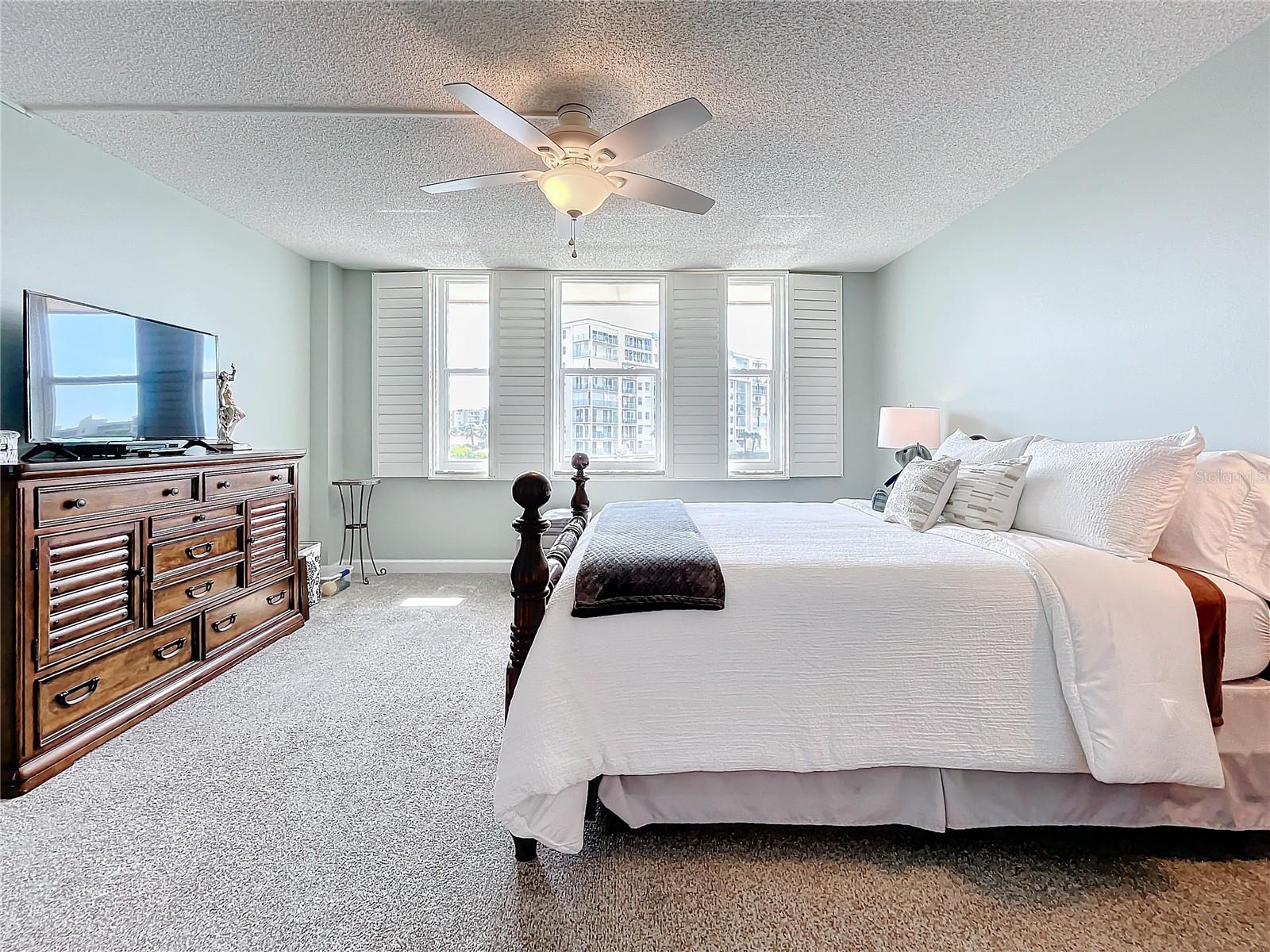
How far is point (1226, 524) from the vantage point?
5.88ft

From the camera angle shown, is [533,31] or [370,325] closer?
[533,31]

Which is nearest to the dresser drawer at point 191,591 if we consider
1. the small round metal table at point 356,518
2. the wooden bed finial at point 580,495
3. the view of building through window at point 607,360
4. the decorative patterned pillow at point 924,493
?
the wooden bed finial at point 580,495

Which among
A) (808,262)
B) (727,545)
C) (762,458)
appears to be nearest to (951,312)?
(808,262)

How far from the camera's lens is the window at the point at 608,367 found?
5.14 m

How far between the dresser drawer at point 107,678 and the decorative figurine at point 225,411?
113cm

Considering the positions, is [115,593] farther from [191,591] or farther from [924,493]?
[924,493]

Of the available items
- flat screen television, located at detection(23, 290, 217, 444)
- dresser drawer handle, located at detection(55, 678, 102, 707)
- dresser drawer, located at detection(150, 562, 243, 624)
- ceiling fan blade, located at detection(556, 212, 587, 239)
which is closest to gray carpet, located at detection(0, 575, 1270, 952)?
dresser drawer handle, located at detection(55, 678, 102, 707)

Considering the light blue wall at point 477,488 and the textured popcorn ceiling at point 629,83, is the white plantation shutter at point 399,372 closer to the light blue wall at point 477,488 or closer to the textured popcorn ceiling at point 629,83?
the light blue wall at point 477,488

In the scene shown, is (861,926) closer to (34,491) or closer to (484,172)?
(34,491)

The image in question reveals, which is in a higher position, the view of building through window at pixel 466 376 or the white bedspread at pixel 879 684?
the view of building through window at pixel 466 376

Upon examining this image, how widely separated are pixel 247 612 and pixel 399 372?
2.38 m

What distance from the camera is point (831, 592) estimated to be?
5.37 ft

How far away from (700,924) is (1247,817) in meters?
1.45

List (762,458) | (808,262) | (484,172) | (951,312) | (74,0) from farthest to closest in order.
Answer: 1. (762,458)
2. (808,262)
3. (951,312)
4. (484,172)
5. (74,0)
